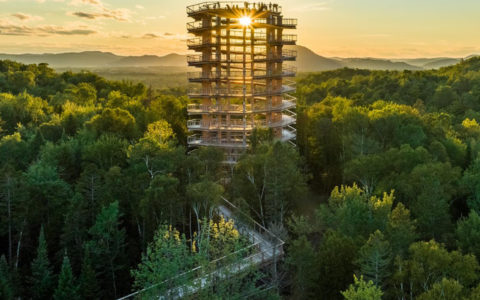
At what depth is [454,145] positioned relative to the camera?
53219 mm

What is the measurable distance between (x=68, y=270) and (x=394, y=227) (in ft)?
89.9

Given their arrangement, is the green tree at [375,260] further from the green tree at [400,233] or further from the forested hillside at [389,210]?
the green tree at [400,233]

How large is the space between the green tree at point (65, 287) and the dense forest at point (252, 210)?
83mm

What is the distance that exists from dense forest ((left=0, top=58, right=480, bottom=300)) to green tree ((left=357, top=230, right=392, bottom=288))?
0.47 ft

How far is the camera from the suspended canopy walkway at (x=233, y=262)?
2644cm

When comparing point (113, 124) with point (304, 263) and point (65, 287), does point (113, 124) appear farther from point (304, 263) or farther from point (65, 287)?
point (304, 263)

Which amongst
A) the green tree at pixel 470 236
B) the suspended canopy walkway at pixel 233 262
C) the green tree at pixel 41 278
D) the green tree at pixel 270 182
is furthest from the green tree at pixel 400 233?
the green tree at pixel 41 278

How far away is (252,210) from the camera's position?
47.6m

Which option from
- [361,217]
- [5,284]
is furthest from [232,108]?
[5,284]

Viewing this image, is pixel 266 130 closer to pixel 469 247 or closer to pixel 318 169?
pixel 318 169

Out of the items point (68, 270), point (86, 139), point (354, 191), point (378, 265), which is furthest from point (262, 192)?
point (86, 139)

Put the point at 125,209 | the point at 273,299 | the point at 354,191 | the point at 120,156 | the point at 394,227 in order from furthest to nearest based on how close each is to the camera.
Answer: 1. the point at 120,156
2. the point at 125,209
3. the point at 354,191
4. the point at 394,227
5. the point at 273,299

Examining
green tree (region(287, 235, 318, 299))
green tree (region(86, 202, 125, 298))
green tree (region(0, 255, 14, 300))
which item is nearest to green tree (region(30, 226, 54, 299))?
green tree (region(0, 255, 14, 300))

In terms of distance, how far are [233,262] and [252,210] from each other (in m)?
19.5
